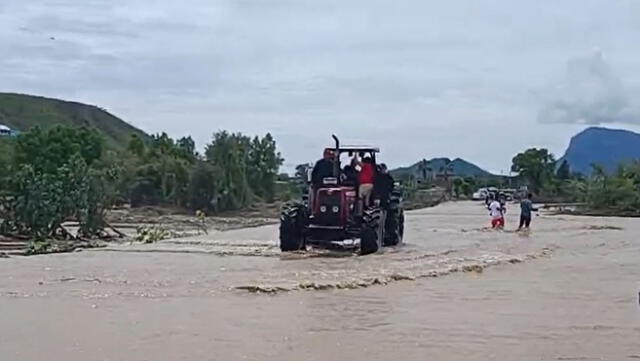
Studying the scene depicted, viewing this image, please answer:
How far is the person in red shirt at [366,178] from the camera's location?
2387 cm

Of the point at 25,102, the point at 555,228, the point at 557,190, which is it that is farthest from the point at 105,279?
the point at 25,102

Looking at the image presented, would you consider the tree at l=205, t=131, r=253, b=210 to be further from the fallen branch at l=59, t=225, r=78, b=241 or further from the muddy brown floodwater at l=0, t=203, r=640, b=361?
the muddy brown floodwater at l=0, t=203, r=640, b=361

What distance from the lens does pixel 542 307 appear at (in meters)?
14.7

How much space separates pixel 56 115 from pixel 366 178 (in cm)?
13951

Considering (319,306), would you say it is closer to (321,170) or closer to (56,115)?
(321,170)

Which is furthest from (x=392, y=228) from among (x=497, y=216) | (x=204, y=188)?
(x=204, y=188)

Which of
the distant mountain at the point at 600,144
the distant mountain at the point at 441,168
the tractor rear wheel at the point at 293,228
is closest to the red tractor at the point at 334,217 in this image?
the tractor rear wheel at the point at 293,228

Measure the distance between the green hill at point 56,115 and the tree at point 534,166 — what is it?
63.1 metres

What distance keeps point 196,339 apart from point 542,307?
5.40 meters

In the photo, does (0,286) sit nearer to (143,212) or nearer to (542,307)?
(542,307)

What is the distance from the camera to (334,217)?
76.2 feet

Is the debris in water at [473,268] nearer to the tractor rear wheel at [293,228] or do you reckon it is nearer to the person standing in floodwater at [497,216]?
the tractor rear wheel at [293,228]

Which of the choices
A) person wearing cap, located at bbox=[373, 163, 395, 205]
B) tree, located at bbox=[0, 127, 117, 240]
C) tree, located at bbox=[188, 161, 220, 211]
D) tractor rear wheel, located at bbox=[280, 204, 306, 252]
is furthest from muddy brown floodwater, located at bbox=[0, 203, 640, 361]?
tree, located at bbox=[188, 161, 220, 211]

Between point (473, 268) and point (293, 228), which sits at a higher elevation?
point (293, 228)
